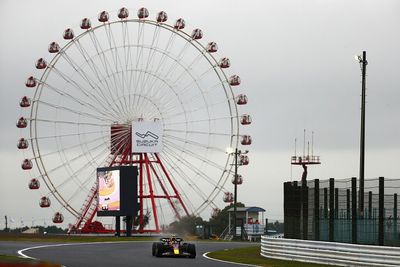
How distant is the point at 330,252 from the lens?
3838 cm

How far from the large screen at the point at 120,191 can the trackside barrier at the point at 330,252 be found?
3883cm

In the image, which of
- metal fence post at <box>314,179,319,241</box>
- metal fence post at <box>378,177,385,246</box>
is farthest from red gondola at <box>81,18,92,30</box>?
metal fence post at <box>378,177,385,246</box>

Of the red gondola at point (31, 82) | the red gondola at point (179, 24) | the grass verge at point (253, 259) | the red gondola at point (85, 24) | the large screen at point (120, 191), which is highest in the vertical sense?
the red gondola at point (179, 24)

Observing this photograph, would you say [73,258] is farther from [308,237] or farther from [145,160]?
[145,160]

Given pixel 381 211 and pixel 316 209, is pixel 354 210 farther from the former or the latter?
pixel 316 209

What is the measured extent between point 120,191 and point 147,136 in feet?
19.5

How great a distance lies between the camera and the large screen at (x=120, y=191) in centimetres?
8475

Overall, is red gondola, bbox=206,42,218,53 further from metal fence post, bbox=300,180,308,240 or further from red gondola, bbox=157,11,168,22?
metal fence post, bbox=300,180,308,240

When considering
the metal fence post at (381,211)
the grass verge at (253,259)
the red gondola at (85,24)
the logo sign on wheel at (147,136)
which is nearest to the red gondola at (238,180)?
the logo sign on wheel at (147,136)

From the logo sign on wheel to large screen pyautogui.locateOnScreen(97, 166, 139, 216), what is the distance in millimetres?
4272

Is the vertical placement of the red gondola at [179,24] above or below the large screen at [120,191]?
above

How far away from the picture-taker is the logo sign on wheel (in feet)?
289

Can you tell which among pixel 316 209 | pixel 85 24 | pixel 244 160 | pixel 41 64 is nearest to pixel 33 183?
pixel 41 64

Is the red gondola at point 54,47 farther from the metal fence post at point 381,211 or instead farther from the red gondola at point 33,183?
the metal fence post at point 381,211
